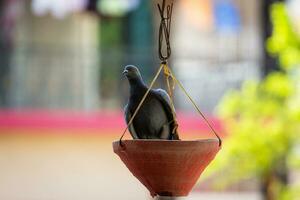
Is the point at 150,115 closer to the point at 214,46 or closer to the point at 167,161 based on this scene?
the point at 167,161

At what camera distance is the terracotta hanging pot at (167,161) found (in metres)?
1.98

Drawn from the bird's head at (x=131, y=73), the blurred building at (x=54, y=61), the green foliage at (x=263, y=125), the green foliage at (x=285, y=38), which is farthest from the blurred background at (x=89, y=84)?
the bird's head at (x=131, y=73)

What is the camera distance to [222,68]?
885 cm

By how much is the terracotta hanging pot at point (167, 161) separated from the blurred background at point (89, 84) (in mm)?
4818

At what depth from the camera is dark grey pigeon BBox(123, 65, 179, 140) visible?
2.12 m

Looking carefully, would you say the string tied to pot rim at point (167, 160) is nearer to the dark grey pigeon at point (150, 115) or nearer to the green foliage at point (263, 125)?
the dark grey pigeon at point (150, 115)

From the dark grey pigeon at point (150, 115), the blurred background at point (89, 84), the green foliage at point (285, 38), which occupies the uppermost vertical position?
the dark grey pigeon at point (150, 115)

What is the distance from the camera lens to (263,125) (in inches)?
254

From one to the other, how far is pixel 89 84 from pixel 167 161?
6754mm

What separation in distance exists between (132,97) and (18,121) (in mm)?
5987

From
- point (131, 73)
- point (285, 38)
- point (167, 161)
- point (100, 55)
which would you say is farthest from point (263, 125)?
point (167, 161)

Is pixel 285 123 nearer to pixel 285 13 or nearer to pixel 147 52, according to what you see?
pixel 285 13

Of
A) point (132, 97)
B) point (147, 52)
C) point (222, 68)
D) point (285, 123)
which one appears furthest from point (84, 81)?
point (132, 97)

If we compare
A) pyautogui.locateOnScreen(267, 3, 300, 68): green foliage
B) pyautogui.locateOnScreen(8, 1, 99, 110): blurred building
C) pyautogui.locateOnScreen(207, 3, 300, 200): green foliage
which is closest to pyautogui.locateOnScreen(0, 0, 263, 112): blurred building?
pyautogui.locateOnScreen(8, 1, 99, 110): blurred building
